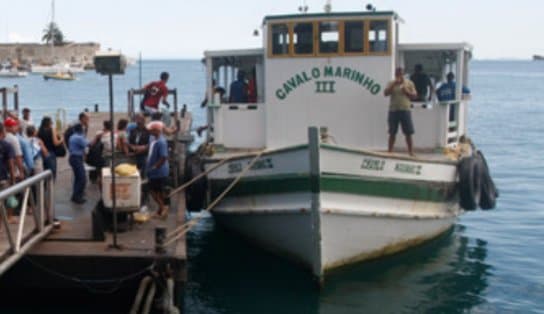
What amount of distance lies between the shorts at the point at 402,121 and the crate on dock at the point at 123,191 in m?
5.01

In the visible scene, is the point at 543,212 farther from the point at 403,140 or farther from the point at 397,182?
the point at 397,182

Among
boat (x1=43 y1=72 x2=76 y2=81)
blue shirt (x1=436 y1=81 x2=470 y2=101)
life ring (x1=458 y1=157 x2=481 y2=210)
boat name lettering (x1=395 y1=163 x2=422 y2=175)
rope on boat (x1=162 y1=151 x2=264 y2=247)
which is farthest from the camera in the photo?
boat (x1=43 y1=72 x2=76 y2=81)

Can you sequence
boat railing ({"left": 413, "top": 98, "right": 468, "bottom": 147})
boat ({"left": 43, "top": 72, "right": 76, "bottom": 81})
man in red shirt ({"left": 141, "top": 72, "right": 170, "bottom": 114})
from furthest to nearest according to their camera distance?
boat ({"left": 43, "top": 72, "right": 76, "bottom": 81}) < man in red shirt ({"left": 141, "top": 72, "right": 170, "bottom": 114}) < boat railing ({"left": 413, "top": 98, "right": 468, "bottom": 147})

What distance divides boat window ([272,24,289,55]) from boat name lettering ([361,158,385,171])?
118 inches

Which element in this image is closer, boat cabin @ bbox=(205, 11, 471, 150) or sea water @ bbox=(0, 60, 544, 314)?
sea water @ bbox=(0, 60, 544, 314)

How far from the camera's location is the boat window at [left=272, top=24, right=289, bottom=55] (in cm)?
1430

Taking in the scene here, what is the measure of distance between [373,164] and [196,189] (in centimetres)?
348

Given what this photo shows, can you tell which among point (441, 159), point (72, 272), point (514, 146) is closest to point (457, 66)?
point (441, 159)

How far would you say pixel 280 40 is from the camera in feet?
47.4

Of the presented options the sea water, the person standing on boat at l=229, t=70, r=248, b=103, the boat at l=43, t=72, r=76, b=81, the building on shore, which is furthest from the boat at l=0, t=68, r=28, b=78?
the person standing on boat at l=229, t=70, r=248, b=103

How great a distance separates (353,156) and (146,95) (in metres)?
7.18

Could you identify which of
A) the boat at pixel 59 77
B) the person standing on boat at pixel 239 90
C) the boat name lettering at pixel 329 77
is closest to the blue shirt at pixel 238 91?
the person standing on boat at pixel 239 90

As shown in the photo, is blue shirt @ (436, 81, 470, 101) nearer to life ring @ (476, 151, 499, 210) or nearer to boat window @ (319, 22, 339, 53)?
life ring @ (476, 151, 499, 210)

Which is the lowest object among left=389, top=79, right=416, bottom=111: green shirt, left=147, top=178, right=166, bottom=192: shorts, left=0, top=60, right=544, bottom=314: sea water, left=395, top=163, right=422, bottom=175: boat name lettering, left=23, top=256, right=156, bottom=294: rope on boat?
left=0, top=60, right=544, bottom=314: sea water
